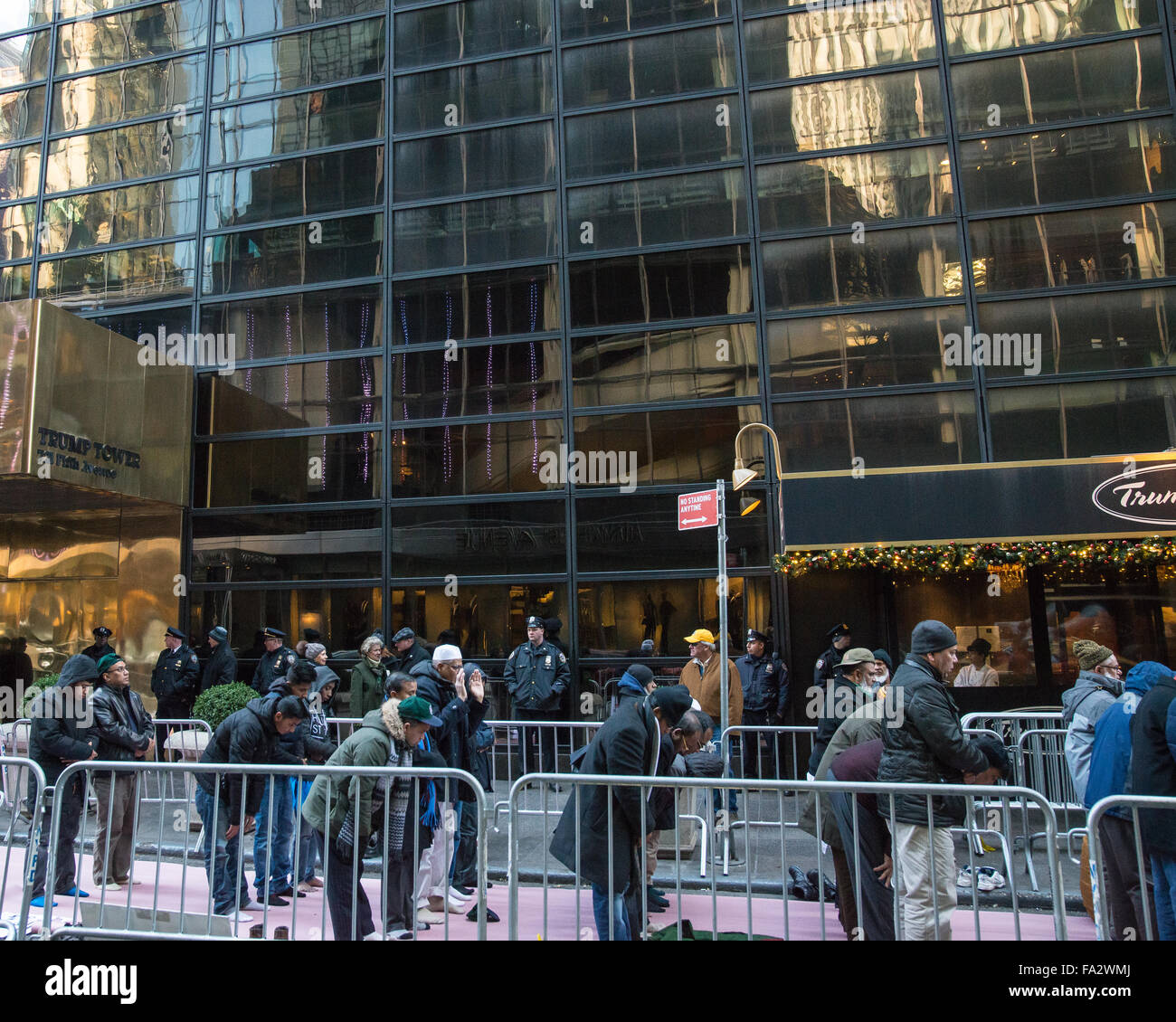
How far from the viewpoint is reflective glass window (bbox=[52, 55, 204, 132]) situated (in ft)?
52.2

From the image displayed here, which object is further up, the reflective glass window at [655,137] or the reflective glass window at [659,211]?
the reflective glass window at [655,137]

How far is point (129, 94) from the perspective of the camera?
1623 cm

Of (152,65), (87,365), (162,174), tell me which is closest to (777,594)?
(87,365)

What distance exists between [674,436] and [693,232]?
125 inches

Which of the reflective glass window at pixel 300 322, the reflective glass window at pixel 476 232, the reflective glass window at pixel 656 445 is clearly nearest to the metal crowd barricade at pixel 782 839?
the reflective glass window at pixel 656 445

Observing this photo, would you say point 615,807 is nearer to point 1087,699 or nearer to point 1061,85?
point 1087,699

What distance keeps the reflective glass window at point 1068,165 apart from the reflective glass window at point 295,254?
9306mm

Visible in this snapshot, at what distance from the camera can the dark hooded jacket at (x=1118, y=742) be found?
5.15 meters

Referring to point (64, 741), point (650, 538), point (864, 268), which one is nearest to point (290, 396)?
point (650, 538)

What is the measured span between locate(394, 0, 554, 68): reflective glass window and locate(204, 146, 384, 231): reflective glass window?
1912 millimetres

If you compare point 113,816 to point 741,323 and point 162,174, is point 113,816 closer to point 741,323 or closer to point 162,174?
point 741,323

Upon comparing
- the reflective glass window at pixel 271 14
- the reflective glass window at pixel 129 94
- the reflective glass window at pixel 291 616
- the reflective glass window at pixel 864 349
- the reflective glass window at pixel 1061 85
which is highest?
the reflective glass window at pixel 271 14

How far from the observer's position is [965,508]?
1074cm

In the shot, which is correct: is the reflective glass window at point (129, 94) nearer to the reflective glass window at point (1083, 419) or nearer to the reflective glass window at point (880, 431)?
the reflective glass window at point (880, 431)
